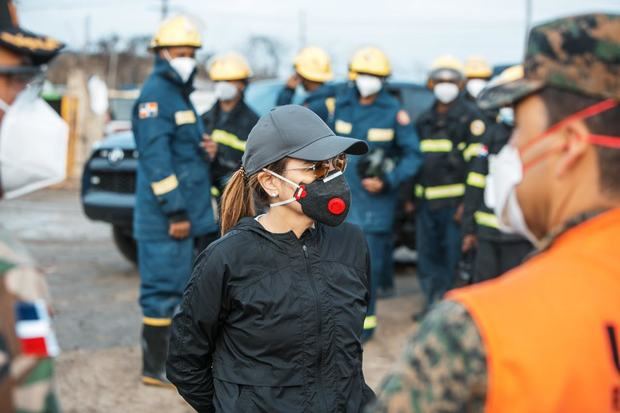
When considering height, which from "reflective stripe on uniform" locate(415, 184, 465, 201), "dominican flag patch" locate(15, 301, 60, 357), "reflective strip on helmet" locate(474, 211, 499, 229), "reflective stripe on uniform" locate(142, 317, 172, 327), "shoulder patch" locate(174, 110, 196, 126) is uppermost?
"dominican flag patch" locate(15, 301, 60, 357)

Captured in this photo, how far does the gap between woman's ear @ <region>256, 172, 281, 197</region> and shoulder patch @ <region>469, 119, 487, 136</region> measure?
3.69 m

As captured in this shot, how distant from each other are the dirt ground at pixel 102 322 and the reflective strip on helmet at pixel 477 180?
54.1 inches

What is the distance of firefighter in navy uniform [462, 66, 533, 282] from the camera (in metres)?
5.43

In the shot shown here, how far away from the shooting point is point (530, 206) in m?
1.60

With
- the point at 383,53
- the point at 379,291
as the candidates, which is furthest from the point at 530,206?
the point at 379,291

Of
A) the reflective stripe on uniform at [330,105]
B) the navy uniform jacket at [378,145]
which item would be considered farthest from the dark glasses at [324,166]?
the reflective stripe on uniform at [330,105]

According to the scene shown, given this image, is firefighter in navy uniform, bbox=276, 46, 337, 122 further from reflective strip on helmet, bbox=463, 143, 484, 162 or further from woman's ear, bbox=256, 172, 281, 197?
woman's ear, bbox=256, 172, 281, 197

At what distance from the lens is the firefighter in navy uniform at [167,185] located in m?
4.64

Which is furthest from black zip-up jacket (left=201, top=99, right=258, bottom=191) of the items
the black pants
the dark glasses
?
the dark glasses

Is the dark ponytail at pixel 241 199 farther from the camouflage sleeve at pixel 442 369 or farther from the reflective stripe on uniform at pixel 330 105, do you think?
the reflective stripe on uniform at pixel 330 105

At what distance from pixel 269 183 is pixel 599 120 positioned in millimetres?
1579

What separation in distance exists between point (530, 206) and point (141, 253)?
360 cm

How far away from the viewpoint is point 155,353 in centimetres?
492

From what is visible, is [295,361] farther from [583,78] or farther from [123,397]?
[123,397]
